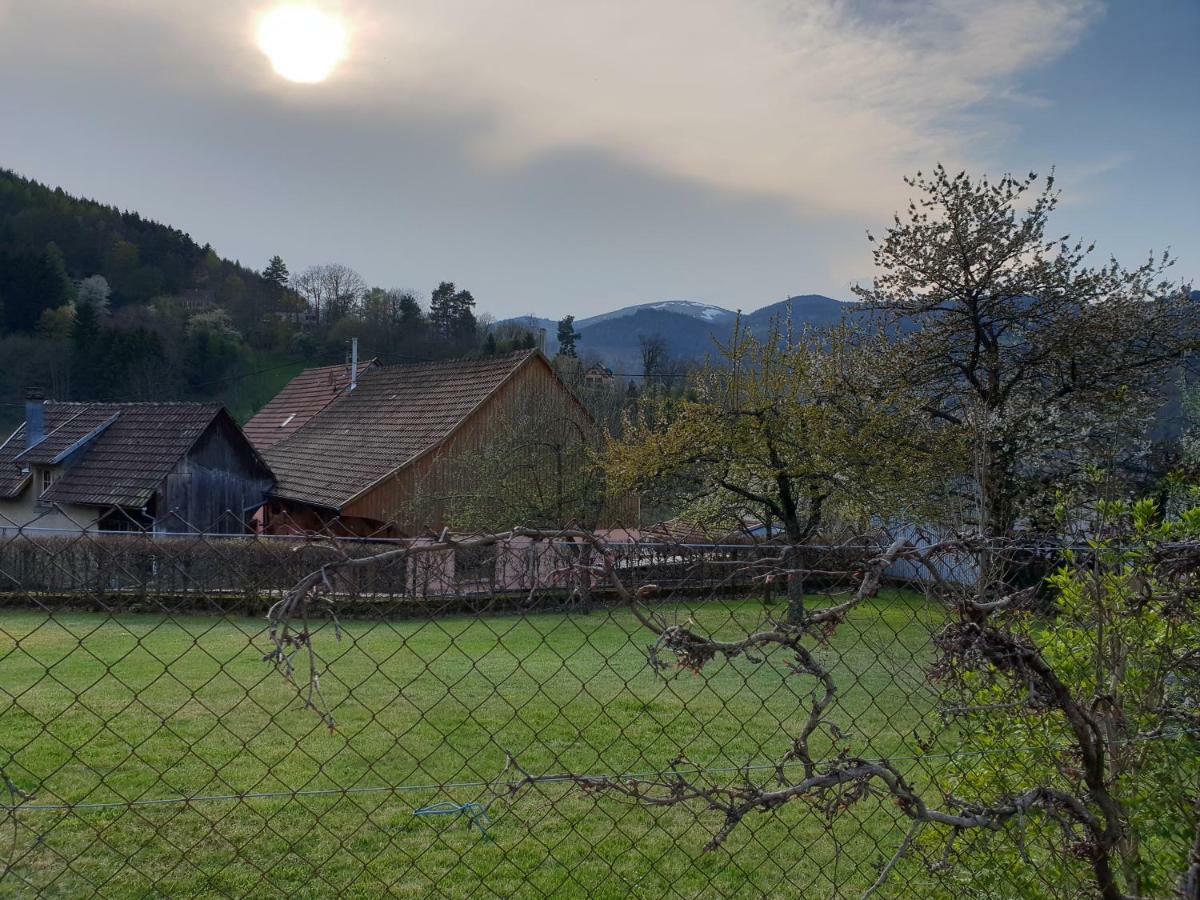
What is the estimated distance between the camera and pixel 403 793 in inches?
168

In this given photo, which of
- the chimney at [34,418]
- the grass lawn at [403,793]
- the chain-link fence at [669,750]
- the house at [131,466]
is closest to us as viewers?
the chain-link fence at [669,750]

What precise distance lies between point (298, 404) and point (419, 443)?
9.98 m

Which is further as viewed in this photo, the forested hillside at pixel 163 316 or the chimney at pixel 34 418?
the forested hillside at pixel 163 316

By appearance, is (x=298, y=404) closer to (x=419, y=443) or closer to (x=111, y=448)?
(x=111, y=448)

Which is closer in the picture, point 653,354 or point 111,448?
point 111,448

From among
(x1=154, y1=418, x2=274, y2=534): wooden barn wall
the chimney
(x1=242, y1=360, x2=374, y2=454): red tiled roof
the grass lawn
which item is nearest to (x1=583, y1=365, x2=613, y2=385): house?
(x1=242, y1=360, x2=374, y2=454): red tiled roof

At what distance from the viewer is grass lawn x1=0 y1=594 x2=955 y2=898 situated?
3213 mm

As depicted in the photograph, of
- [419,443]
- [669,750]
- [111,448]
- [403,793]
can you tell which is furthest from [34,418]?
[669,750]

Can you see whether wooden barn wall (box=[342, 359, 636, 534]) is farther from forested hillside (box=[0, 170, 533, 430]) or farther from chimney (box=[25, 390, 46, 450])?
forested hillside (box=[0, 170, 533, 430])

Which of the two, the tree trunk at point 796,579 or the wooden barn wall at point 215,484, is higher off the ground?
the tree trunk at point 796,579

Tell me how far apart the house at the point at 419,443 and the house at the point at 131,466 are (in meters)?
1.34

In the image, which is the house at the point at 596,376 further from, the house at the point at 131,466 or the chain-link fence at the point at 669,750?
the chain-link fence at the point at 669,750

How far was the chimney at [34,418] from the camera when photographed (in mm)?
20047

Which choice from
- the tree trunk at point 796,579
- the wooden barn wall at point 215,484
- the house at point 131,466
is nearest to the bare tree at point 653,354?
the wooden barn wall at point 215,484
